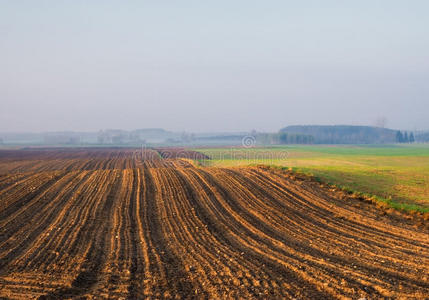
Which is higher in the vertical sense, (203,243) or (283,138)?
(283,138)

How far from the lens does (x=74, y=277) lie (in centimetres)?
866

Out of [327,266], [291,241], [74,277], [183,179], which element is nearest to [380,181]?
[183,179]

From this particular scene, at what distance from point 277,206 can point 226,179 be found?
7.04 metres

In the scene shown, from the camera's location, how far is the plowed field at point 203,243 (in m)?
8.07

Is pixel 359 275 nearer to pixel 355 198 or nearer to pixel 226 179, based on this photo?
pixel 355 198

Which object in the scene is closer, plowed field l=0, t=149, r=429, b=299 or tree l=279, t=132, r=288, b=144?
plowed field l=0, t=149, r=429, b=299

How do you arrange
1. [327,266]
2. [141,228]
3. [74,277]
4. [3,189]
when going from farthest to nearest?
1. [3,189]
2. [141,228]
3. [327,266]
4. [74,277]

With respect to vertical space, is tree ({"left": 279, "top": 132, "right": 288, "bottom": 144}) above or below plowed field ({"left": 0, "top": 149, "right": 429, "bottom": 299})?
above

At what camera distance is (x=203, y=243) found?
1203 centimetres

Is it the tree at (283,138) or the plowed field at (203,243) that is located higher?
the tree at (283,138)

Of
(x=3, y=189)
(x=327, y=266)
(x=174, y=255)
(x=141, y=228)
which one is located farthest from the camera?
(x=3, y=189)

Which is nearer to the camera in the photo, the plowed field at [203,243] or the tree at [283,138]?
the plowed field at [203,243]

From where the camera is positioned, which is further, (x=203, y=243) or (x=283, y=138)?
(x=283, y=138)

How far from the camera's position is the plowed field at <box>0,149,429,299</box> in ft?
26.5
